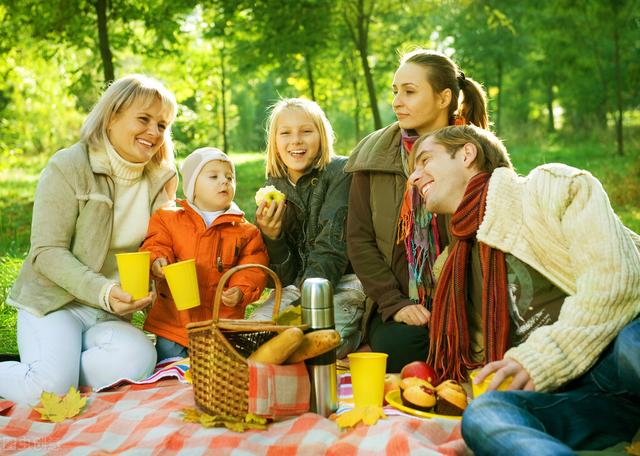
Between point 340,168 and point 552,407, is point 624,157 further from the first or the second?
point 552,407

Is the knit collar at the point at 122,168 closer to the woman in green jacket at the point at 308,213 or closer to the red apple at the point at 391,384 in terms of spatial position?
the woman in green jacket at the point at 308,213

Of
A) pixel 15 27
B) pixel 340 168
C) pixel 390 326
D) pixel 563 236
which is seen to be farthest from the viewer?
pixel 15 27

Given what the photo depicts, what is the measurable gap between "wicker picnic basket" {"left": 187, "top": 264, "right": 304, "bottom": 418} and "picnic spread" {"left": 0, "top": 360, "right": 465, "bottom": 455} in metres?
0.11

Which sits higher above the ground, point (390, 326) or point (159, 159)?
point (159, 159)

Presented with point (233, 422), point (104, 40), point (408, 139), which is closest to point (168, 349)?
point (233, 422)

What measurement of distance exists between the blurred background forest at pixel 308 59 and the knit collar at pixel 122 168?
1796mm

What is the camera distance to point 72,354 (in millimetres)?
4023

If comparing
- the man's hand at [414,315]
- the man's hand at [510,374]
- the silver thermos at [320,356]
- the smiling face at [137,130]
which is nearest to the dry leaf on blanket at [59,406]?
the silver thermos at [320,356]

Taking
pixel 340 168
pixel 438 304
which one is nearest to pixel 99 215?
pixel 340 168

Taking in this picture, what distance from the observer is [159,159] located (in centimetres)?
467

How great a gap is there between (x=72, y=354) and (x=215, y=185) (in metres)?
1.18

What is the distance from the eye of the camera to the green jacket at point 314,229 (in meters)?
4.63

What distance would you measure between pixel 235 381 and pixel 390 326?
1155 mm

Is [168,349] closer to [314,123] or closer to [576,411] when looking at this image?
[314,123]
